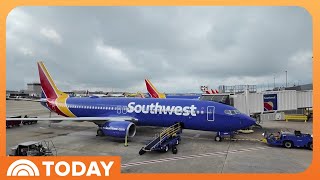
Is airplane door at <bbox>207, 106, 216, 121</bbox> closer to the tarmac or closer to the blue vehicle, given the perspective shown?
the tarmac

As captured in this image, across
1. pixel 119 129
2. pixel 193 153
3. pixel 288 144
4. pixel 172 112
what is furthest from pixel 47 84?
pixel 288 144

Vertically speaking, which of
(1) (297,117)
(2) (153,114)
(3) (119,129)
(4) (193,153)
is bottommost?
(4) (193,153)

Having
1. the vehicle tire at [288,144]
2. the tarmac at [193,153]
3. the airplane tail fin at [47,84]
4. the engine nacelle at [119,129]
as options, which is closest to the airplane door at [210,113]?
the tarmac at [193,153]

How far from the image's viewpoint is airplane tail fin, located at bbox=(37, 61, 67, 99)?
31.7 meters

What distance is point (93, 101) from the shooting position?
27.7 m

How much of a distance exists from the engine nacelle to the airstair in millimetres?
3066

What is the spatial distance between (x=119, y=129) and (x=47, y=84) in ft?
54.8

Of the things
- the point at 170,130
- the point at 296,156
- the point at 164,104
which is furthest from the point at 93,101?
the point at 296,156

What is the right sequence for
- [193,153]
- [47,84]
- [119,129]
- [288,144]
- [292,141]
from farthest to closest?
[47,84] < [119,129] < [288,144] < [292,141] < [193,153]

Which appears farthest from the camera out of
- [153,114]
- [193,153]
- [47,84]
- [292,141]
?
[47,84]

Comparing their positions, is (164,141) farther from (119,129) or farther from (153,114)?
(153,114)

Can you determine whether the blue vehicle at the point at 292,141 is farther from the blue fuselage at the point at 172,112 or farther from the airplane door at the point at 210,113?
the airplane door at the point at 210,113

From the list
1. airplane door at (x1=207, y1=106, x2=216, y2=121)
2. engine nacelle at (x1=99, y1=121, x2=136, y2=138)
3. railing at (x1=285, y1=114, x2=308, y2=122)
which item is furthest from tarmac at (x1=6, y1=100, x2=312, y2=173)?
railing at (x1=285, y1=114, x2=308, y2=122)

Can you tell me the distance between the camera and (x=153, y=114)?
76.2ft
